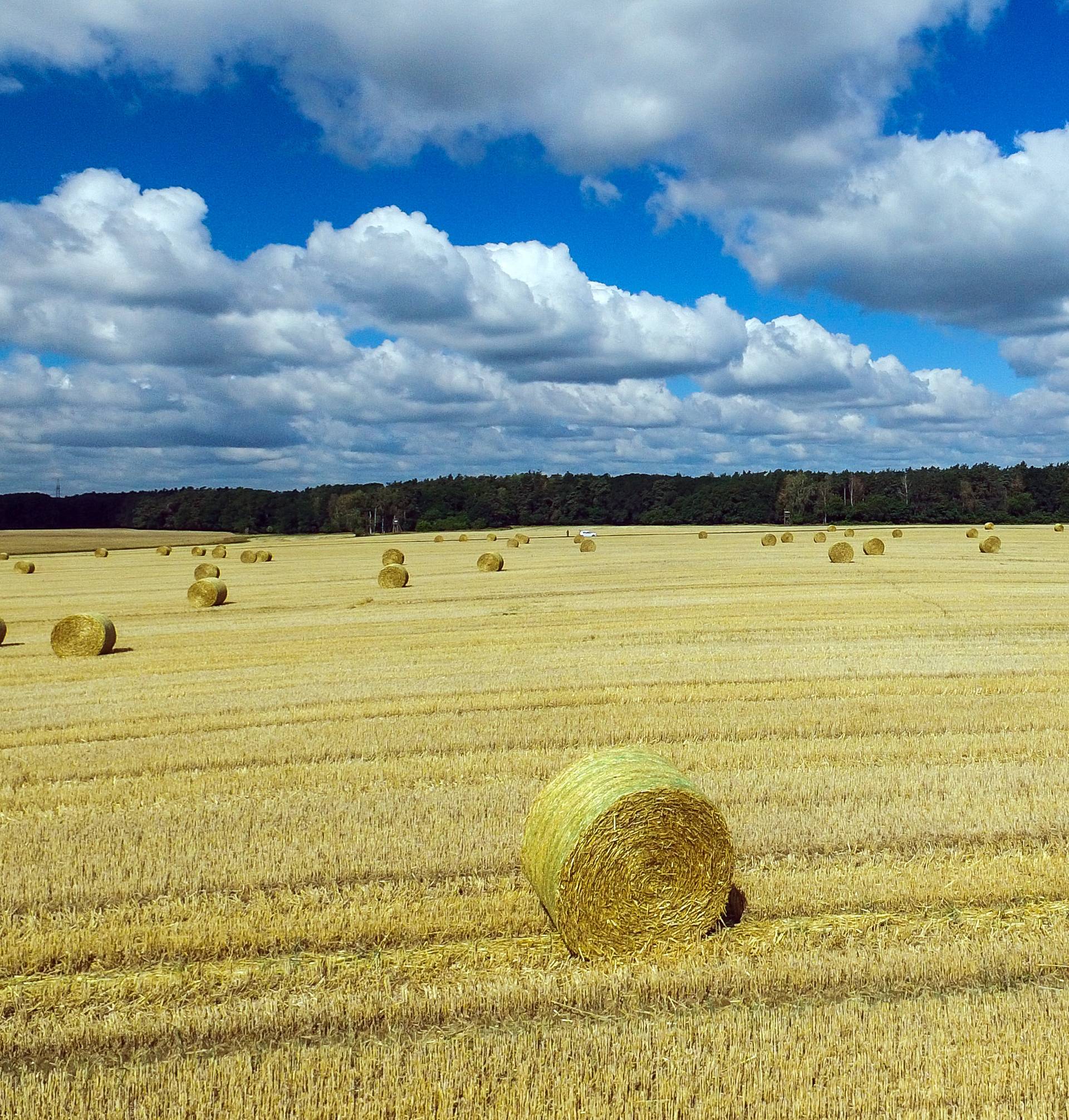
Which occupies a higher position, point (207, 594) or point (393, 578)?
point (393, 578)

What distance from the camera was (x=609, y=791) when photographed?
6.38 metres

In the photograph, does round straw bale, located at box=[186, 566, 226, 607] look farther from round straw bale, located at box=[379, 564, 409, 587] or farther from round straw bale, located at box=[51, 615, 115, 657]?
round straw bale, located at box=[51, 615, 115, 657]

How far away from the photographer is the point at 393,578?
1318 inches

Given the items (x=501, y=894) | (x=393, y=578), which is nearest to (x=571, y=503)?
(x=393, y=578)

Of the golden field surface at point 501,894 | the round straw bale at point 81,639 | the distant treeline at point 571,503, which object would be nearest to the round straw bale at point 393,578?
the round straw bale at point 81,639

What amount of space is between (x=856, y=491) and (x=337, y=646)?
107618 mm

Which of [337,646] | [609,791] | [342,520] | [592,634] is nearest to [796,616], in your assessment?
[592,634]

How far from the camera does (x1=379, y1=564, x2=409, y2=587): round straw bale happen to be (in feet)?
110

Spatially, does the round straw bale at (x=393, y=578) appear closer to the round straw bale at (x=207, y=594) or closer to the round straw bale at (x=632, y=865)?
the round straw bale at (x=207, y=594)

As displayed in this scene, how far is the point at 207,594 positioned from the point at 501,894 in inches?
941

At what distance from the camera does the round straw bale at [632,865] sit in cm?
612

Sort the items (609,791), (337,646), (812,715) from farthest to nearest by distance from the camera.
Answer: (337,646), (812,715), (609,791)

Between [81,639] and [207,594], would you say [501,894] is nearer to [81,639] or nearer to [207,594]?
[81,639]

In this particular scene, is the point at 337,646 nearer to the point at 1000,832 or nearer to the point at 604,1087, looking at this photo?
the point at 1000,832
